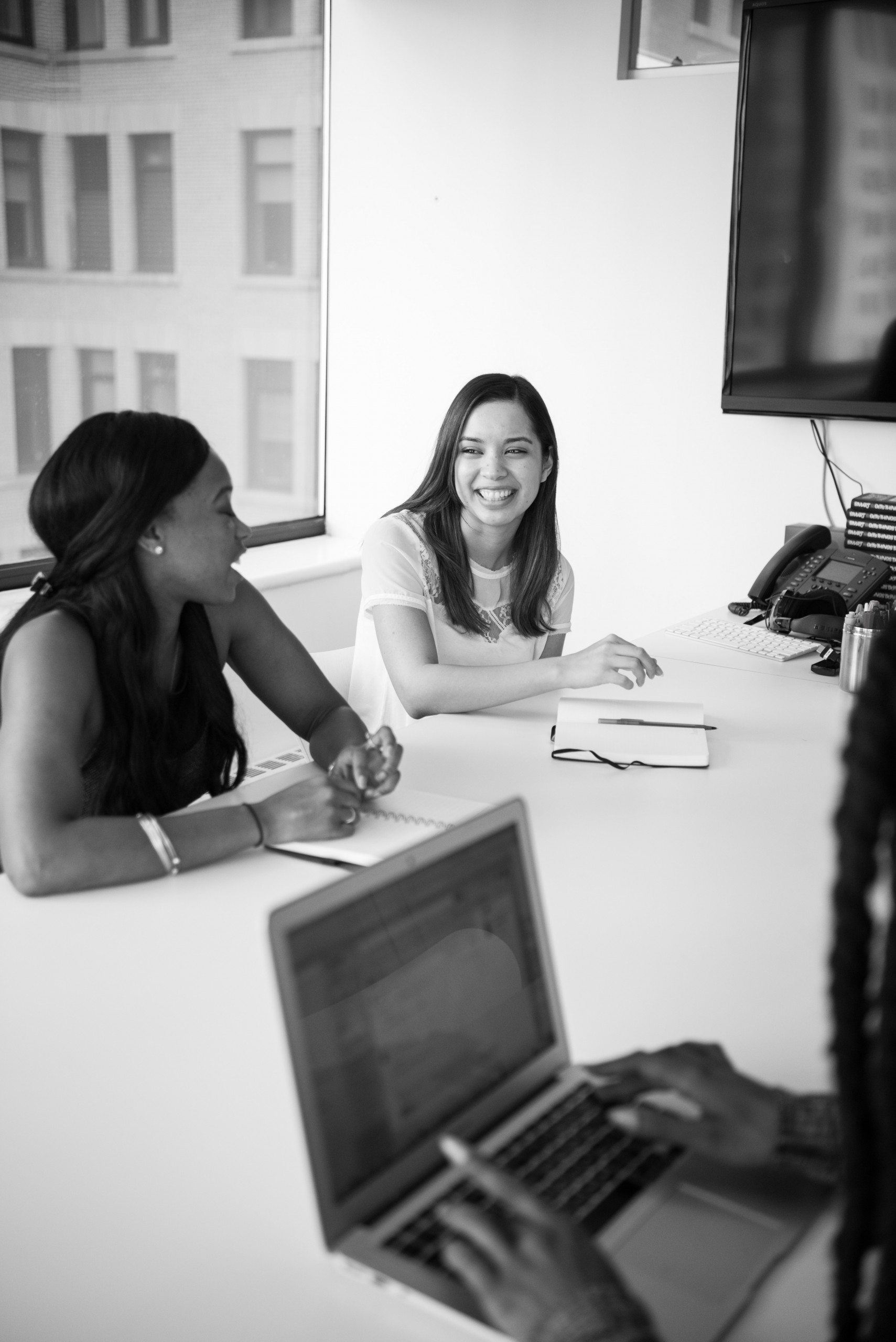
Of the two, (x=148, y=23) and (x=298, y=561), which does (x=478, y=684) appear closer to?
(x=298, y=561)

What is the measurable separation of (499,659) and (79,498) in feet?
3.33

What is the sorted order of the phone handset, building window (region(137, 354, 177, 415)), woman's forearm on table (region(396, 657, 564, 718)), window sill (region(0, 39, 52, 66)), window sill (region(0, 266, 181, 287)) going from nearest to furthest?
1. woman's forearm on table (region(396, 657, 564, 718))
2. the phone handset
3. window sill (region(0, 39, 52, 66))
4. window sill (region(0, 266, 181, 287))
5. building window (region(137, 354, 177, 415))

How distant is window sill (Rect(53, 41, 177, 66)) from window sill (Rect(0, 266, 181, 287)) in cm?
51

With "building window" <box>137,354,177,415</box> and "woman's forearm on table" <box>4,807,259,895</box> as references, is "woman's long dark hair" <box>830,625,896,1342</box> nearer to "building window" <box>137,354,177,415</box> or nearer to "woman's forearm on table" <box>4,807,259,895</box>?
"woman's forearm on table" <box>4,807,259,895</box>

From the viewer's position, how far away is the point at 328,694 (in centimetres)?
203

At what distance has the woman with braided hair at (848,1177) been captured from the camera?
564 mm

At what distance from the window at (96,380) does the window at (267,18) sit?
1.11 m

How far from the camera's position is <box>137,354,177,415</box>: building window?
359 cm

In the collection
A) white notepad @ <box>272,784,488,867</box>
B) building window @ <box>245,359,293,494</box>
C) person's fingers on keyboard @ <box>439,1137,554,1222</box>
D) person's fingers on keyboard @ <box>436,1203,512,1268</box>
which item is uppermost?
building window @ <box>245,359,293,494</box>

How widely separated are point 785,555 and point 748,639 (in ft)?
1.27

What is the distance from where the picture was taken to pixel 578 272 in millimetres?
3484

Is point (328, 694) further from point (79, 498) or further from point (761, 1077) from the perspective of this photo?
point (761, 1077)

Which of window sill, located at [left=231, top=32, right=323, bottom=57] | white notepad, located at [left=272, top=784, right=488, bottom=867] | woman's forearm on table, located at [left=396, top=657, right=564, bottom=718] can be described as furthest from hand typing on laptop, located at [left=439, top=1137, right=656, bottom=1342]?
window sill, located at [left=231, top=32, right=323, bottom=57]

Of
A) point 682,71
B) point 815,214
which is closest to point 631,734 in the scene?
point 815,214
